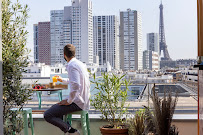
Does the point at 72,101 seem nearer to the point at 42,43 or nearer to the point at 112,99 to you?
the point at 112,99

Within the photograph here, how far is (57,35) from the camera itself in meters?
38.7

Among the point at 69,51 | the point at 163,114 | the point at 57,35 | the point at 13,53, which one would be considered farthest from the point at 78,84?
the point at 57,35

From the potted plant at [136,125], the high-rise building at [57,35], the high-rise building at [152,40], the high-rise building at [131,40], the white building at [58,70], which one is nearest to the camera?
the potted plant at [136,125]

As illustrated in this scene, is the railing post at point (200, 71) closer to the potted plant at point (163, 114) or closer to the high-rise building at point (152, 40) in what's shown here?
the potted plant at point (163, 114)

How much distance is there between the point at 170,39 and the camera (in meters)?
37.5

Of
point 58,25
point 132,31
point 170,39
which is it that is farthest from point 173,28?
point 58,25

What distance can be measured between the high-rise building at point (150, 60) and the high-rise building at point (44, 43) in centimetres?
1158

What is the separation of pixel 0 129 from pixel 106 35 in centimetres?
3331

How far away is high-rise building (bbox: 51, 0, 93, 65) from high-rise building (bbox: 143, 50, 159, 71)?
674cm

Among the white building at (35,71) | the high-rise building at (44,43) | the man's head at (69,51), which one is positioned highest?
the high-rise building at (44,43)

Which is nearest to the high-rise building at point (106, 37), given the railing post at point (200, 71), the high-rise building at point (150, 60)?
the high-rise building at point (150, 60)

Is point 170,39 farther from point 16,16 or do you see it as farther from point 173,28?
point 16,16

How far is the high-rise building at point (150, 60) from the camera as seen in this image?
35.5 m

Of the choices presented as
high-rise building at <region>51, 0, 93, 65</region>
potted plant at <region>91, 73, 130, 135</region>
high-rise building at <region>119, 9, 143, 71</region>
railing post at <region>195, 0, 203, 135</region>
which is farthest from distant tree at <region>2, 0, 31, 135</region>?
high-rise building at <region>119, 9, 143, 71</region>
